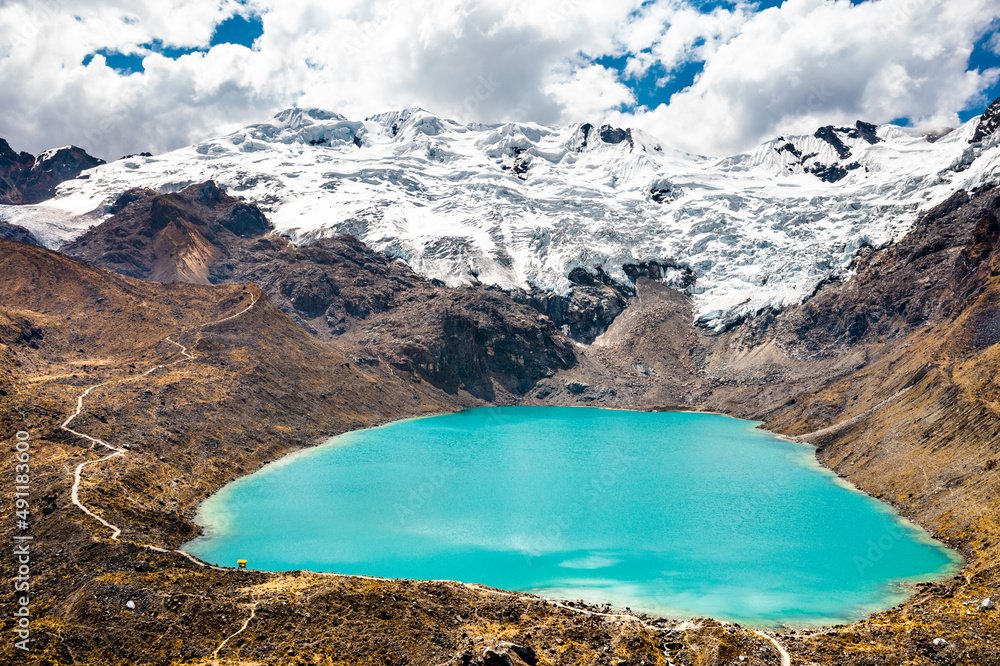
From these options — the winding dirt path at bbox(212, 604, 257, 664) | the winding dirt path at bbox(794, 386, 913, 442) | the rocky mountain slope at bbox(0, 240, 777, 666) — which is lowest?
the winding dirt path at bbox(212, 604, 257, 664)

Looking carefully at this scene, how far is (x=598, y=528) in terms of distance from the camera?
81750 mm

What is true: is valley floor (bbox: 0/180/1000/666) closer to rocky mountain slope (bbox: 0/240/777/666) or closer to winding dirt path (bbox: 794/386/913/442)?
rocky mountain slope (bbox: 0/240/777/666)

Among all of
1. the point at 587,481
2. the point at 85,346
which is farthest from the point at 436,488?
the point at 85,346

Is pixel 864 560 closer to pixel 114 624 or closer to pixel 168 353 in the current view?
pixel 114 624

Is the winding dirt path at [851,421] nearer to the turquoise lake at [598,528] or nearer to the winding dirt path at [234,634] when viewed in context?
the turquoise lake at [598,528]

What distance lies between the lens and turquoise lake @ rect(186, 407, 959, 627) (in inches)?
2450

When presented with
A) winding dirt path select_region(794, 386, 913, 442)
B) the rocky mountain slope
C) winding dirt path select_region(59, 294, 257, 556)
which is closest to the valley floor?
the rocky mountain slope

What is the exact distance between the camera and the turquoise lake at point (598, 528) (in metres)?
62.2

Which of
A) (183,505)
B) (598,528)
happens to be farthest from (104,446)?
(598,528)

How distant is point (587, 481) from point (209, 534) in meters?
60.7

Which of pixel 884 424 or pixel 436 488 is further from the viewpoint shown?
pixel 884 424

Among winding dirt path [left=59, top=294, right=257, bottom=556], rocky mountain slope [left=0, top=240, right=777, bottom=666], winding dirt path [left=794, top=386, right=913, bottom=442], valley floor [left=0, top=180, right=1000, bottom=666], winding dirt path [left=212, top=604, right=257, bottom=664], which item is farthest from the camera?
winding dirt path [left=794, top=386, right=913, bottom=442]

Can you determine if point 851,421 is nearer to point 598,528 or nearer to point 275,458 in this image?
point 598,528

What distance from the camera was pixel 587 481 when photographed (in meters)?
109
